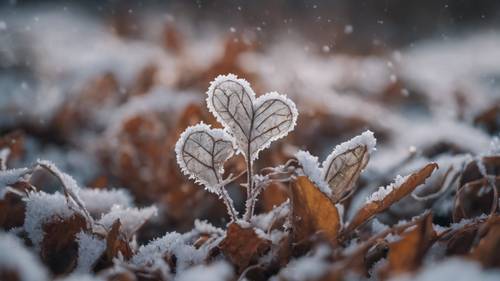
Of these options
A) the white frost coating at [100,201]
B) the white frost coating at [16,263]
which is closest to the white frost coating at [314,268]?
the white frost coating at [16,263]

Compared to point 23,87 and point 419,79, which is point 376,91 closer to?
point 419,79

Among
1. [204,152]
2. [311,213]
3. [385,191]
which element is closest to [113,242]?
[204,152]

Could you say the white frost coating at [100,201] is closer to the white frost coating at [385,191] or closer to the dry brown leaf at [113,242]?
the dry brown leaf at [113,242]

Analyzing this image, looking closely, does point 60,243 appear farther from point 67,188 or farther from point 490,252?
point 490,252

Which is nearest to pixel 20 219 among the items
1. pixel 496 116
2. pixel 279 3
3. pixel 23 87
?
pixel 496 116

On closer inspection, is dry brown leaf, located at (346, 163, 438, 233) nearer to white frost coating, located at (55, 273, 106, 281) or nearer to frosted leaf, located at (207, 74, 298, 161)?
frosted leaf, located at (207, 74, 298, 161)

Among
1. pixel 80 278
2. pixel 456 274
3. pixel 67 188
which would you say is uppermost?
pixel 67 188
